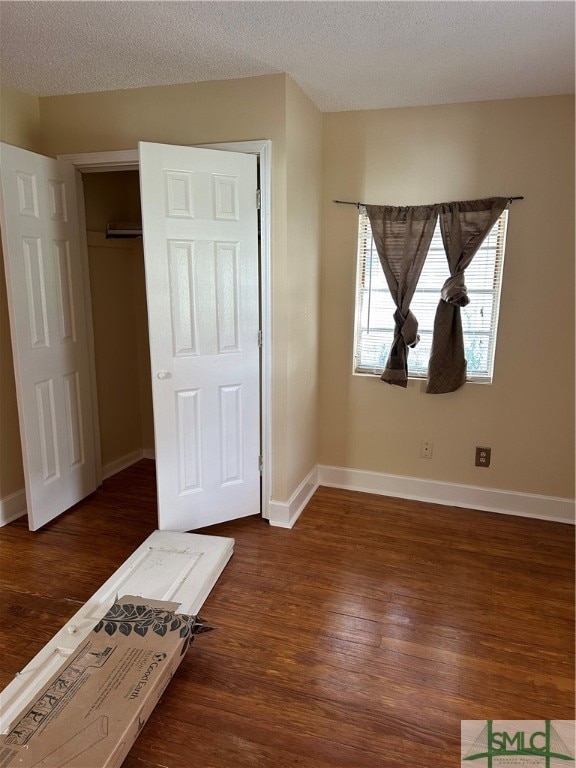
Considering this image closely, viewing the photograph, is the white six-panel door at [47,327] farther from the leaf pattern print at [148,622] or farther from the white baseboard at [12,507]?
the leaf pattern print at [148,622]

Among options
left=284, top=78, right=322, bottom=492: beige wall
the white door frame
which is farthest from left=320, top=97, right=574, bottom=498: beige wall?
the white door frame

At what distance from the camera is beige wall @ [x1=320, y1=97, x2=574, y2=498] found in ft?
9.48

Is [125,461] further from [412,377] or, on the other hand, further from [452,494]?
[452,494]

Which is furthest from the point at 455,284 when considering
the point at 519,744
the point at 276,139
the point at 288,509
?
the point at 519,744

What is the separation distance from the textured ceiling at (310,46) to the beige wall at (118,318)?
2.81 ft

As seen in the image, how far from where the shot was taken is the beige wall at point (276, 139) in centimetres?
265

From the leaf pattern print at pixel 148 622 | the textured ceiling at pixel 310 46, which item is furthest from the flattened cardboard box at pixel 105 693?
the textured ceiling at pixel 310 46

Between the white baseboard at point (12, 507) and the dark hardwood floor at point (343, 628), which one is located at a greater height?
the white baseboard at point (12, 507)

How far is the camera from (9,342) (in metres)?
2.98

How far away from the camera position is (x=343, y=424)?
11.6 feet

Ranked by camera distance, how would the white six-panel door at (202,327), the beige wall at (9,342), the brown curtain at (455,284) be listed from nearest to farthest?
the white six-panel door at (202,327)
the beige wall at (9,342)
the brown curtain at (455,284)

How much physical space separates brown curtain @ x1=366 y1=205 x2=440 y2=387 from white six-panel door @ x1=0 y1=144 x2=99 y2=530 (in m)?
1.91

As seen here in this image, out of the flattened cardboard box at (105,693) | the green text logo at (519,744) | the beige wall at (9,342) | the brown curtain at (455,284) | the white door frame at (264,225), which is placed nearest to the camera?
the flattened cardboard box at (105,693)

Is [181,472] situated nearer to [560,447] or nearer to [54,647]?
[54,647]
